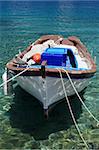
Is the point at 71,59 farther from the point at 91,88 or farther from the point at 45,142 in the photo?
the point at 45,142

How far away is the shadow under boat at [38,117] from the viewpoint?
13162 millimetres

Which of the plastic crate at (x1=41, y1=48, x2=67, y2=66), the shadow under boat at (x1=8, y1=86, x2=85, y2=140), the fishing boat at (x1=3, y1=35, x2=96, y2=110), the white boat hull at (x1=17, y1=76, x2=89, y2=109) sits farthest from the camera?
the plastic crate at (x1=41, y1=48, x2=67, y2=66)

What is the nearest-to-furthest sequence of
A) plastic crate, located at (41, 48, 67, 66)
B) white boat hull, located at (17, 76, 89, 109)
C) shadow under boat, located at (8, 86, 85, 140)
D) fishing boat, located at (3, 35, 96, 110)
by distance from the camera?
fishing boat, located at (3, 35, 96, 110) < white boat hull, located at (17, 76, 89, 109) < shadow under boat, located at (8, 86, 85, 140) < plastic crate, located at (41, 48, 67, 66)

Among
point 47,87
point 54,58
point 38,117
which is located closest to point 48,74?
point 47,87

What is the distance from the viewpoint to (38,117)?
14258mm

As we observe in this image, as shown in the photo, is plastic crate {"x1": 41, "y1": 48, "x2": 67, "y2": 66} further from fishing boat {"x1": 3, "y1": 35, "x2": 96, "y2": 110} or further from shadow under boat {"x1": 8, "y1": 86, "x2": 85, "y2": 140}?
shadow under boat {"x1": 8, "y1": 86, "x2": 85, "y2": 140}

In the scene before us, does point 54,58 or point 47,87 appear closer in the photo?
point 47,87

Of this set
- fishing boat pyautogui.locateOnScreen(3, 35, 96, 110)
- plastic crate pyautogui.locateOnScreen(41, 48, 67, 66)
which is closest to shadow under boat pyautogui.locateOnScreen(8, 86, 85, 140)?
fishing boat pyautogui.locateOnScreen(3, 35, 96, 110)

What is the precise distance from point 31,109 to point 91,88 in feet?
14.8

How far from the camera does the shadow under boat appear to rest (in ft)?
43.2

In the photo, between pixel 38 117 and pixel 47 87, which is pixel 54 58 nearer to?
pixel 47 87

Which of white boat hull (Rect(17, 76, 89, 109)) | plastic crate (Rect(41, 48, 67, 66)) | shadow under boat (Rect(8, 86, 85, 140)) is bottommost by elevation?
shadow under boat (Rect(8, 86, 85, 140))

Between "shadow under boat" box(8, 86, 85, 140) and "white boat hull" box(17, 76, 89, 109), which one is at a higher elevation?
"white boat hull" box(17, 76, 89, 109)

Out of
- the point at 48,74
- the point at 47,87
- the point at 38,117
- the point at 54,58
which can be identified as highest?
the point at 54,58
